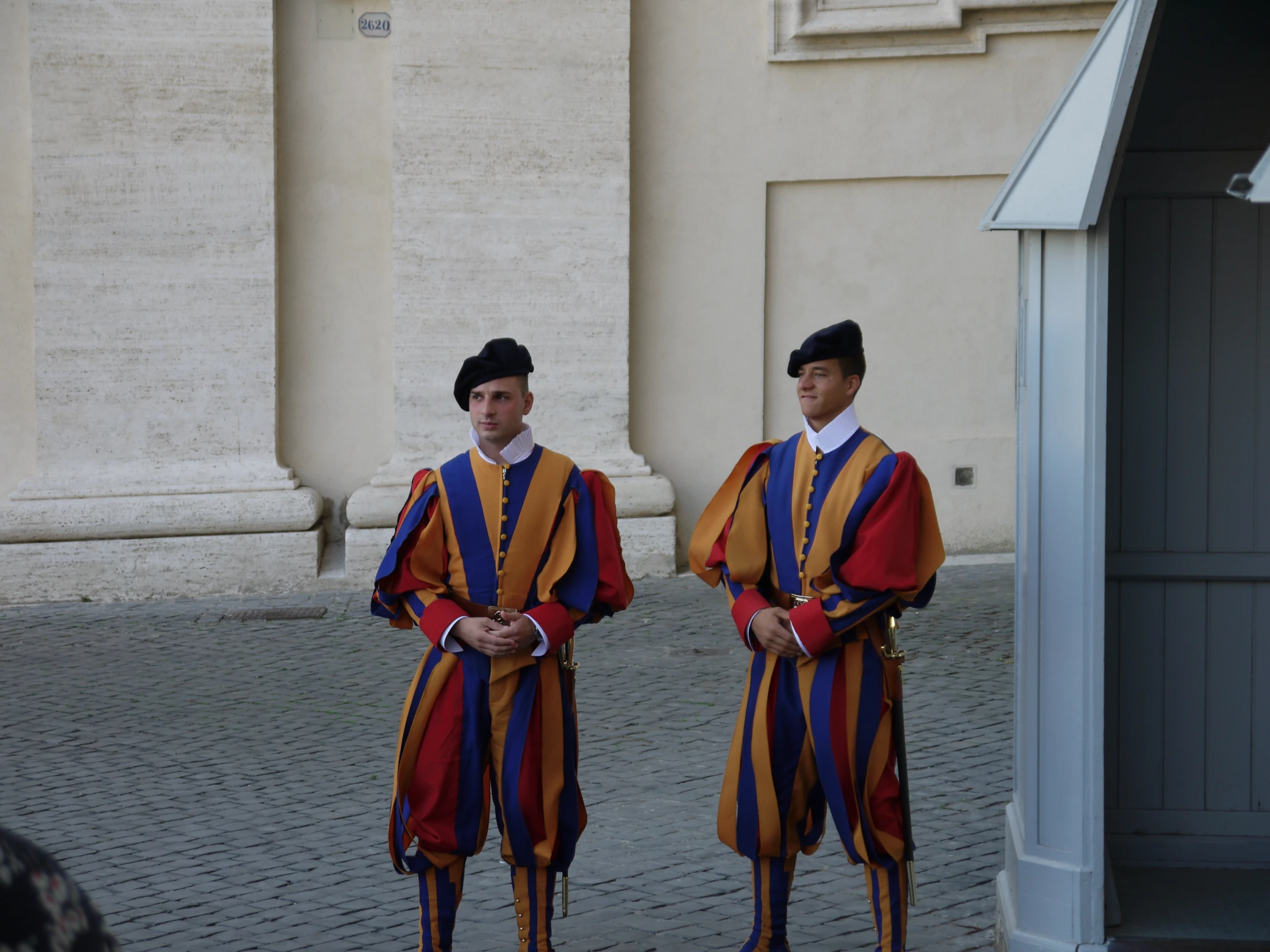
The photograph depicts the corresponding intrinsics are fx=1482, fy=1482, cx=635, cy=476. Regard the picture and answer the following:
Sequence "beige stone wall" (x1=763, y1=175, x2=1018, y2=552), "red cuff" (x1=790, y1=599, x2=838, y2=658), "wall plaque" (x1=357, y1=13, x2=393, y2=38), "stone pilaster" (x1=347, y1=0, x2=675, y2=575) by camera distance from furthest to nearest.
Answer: "beige stone wall" (x1=763, y1=175, x2=1018, y2=552), "wall plaque" (x1=357, y1=13, x2=393, y2=38), "stone pilaster" (x1=347, y1=0, x2=675, y2=575), "red cuff" (x1=790, y1=599, x2=838, y2=658)

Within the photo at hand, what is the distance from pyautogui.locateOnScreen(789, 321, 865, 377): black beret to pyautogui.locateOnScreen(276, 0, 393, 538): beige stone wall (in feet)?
21.1

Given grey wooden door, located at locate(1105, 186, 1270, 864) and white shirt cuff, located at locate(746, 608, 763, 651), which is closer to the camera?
white shirt cuff, located at locate(746, 608, 763, 651)

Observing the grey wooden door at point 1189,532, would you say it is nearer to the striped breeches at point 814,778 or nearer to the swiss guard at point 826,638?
the swiss guard at point 826,638

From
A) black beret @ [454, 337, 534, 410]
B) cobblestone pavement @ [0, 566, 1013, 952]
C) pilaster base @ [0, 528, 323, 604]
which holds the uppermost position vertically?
black beret @ [454, 337, 534, 410]

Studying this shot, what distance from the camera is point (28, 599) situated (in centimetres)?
945

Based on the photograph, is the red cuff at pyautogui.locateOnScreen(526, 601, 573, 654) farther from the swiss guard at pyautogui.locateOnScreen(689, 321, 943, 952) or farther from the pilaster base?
the pilaster base

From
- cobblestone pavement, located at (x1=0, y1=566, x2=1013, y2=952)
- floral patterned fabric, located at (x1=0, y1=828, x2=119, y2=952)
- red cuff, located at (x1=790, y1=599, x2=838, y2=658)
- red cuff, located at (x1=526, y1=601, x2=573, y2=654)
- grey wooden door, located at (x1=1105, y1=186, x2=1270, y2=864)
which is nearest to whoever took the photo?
floral patterned fabric, located at (x1=0, y1=828, x2=119, y2=952)

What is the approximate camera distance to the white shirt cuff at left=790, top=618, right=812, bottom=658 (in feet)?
12.0

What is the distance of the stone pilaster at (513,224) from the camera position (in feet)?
31.8

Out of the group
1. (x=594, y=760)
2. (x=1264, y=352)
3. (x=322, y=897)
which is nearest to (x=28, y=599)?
(x=594, y=760)

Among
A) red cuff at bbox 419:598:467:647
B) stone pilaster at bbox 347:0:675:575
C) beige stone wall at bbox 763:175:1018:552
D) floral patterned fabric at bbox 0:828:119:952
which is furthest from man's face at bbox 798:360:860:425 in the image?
beige stone wall at bbox 763:175:1018:552

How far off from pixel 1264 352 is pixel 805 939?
2.07m

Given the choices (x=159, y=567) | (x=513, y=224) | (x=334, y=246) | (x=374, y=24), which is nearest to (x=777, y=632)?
(x=513, y=224)

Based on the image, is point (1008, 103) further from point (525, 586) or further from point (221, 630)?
point (525, 586)
